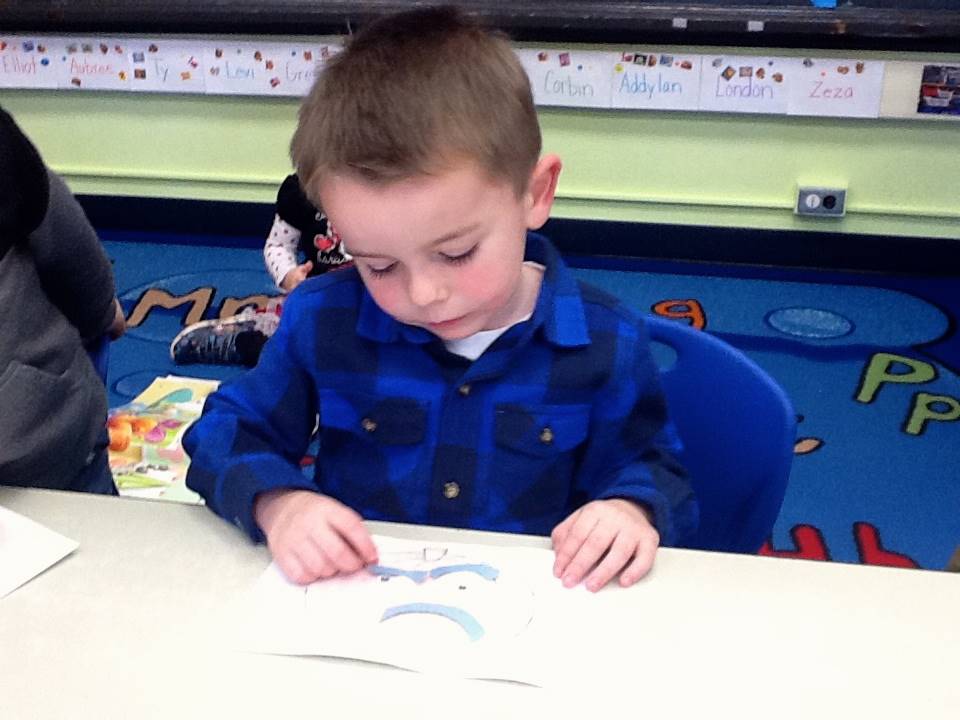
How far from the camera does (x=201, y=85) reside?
293 centimetres

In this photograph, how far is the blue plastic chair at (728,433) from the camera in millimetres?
848

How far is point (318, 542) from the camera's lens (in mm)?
664

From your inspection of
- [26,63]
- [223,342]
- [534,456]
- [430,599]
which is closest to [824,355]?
[223,342]

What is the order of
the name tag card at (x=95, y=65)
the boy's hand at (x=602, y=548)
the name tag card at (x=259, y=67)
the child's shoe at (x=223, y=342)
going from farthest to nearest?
the name tag card at (x=95, y=65)
the name tag card at (x=259, y=67)
the child's shoe at (x=223, y=342)
the boy's hand at (x=602, y=548)

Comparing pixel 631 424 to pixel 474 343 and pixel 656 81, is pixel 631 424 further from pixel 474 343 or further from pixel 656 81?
pixel 656 81

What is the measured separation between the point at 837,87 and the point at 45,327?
223cm

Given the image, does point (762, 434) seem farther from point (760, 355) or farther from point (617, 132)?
point (617, 132)

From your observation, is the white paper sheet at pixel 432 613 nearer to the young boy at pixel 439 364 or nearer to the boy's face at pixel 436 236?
the young boy at pixel 439 364

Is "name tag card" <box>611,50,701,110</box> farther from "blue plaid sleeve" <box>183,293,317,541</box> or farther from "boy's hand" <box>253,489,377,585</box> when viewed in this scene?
"boy's hand" <box>253,489,377,585</box>

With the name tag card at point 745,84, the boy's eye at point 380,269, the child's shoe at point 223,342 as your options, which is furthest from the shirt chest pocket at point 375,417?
the name tag card at point 745,84

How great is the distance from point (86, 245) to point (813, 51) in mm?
2113

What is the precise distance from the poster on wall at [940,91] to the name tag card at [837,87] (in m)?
0.11

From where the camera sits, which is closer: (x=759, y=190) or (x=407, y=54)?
(x=407, y=54)

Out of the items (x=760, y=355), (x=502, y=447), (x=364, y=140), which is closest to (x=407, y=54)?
(x=364, y=140)
